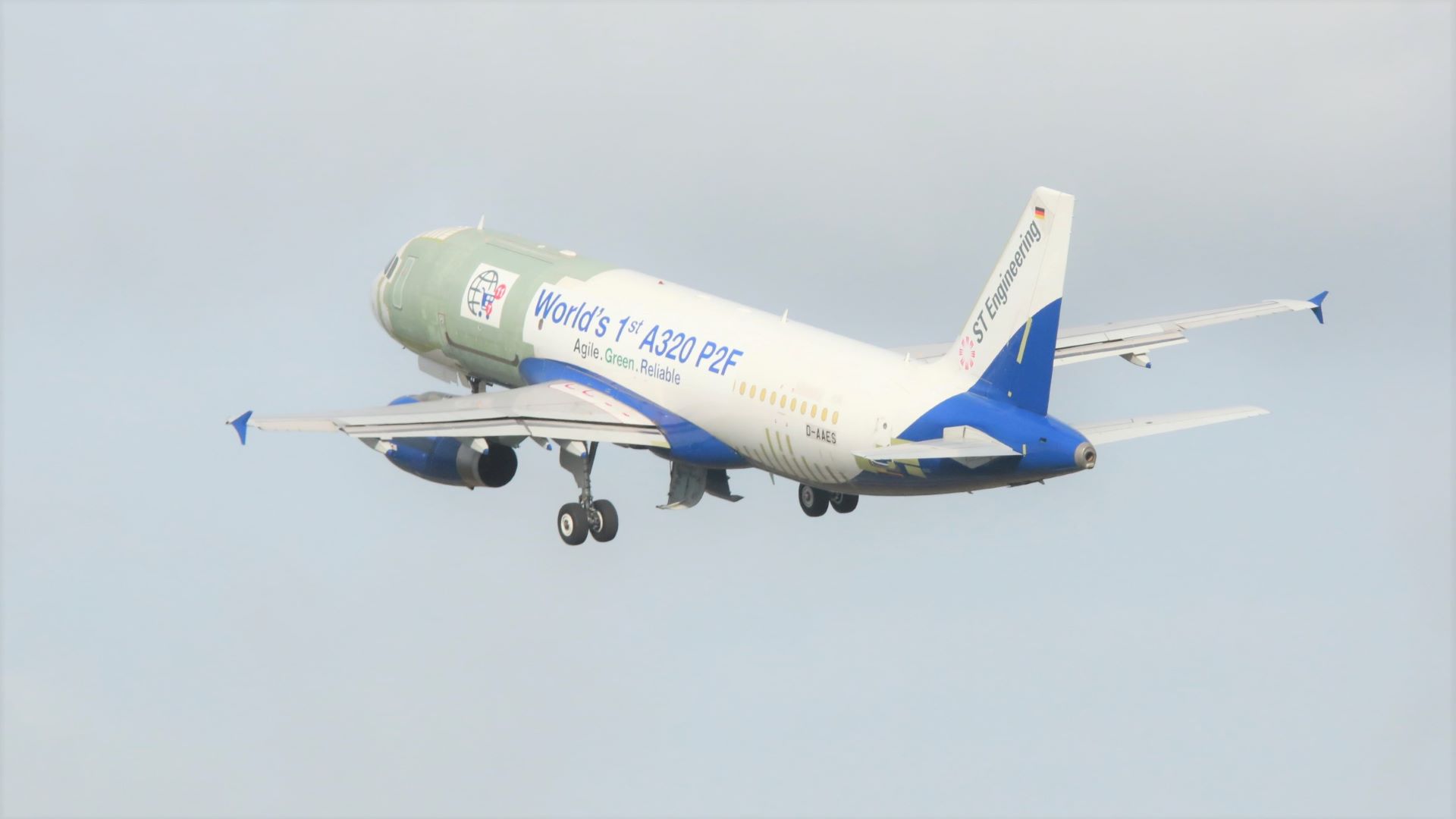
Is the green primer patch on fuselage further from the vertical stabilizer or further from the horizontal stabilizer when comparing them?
the horizontal stabilizer

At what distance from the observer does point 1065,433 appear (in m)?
68.8

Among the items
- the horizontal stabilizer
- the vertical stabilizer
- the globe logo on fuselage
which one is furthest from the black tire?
the horizontal stabilizer

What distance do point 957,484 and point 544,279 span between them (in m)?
16.0

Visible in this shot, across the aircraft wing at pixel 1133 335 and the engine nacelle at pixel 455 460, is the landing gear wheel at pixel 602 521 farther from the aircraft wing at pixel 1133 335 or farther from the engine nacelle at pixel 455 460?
the aircraft wing at pixel 1133 335

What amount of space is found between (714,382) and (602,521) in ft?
15.6

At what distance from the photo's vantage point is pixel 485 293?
274ft

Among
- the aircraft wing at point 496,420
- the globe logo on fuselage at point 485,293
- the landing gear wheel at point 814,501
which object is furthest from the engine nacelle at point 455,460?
the landing gear wheel at point 814,501

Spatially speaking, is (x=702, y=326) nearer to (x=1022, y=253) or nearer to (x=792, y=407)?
(x=792, y=407)

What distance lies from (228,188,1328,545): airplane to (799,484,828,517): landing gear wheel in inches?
2.2

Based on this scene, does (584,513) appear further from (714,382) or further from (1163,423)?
(1163,423)

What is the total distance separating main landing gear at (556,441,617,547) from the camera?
78000 mm

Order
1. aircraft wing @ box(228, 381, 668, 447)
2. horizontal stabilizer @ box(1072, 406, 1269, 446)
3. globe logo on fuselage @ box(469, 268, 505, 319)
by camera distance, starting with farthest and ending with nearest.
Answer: globe logo on fuselage @ box(469, 268, 505, 319) < aircraft wing @ box(228, 381, 668, 447) < horizontal stabilizer @ box(1072, 406, 1269, 446)

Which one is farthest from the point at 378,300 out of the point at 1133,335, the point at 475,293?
the point at 1133,335

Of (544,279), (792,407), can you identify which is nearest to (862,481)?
(792,407)
